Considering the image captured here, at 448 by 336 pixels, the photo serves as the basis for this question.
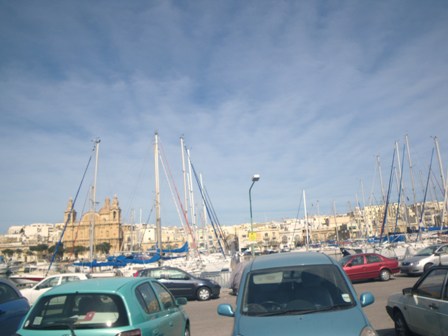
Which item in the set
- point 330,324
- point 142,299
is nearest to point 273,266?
point 330,324

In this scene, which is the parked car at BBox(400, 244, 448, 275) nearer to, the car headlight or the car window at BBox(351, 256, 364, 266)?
the car window at BBox(351, 256, 364, 266)

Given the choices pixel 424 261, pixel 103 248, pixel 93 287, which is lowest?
pixel 424 261

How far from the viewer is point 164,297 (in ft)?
23.4

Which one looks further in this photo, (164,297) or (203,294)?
(203,294)

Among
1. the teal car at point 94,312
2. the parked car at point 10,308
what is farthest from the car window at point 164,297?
the parked car at point 10,308

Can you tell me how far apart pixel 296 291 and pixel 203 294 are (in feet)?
42.5

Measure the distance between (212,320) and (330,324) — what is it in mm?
7801

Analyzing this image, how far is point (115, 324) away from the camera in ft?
16.6

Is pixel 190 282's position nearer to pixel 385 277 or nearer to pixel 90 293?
pixel 385 277

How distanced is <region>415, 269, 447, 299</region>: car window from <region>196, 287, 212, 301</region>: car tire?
12043 millimetres

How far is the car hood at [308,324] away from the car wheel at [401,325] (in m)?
3.12

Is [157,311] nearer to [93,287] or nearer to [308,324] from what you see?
[93,287]

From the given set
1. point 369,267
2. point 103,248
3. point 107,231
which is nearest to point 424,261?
point 369,267

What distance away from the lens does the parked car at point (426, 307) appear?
605 cm
